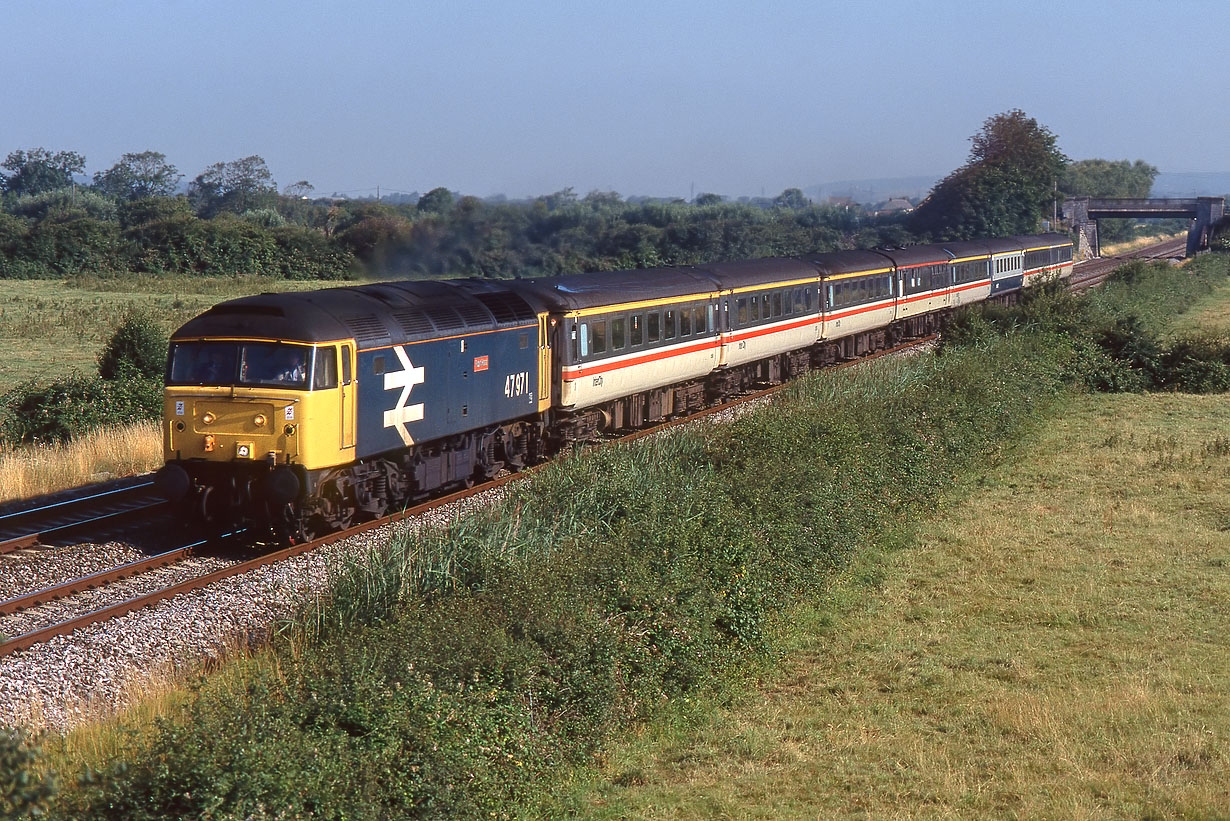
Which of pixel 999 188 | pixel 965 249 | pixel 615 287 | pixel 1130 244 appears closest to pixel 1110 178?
pixel 1130 244

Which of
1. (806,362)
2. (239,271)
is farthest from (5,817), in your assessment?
(239,271)

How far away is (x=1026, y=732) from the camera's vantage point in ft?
36.2

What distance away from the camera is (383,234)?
1273 inches

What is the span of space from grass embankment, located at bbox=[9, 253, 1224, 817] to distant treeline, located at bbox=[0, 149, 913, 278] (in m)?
16.4

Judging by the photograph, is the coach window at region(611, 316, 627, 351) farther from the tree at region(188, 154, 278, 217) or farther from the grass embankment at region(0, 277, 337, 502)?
the tree at region(188, 154, 278, 217)

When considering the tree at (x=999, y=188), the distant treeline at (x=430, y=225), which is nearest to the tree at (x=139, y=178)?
the distant treeline at (x=430, y=225)

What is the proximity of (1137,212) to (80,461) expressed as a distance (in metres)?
107

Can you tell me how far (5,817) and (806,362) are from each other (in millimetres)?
31283

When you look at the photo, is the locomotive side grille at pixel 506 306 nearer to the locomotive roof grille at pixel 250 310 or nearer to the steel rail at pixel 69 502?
the locomotive roof grille at pixel 250 310

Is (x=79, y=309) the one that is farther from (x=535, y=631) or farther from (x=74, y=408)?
(x=535, y=631)

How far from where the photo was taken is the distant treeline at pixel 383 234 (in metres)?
34.4

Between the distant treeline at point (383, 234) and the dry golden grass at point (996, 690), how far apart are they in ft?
60.4

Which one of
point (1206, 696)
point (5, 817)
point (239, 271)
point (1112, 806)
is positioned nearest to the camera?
point (5, 817)

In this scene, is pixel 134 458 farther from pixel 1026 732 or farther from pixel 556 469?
pixel 1026 732
